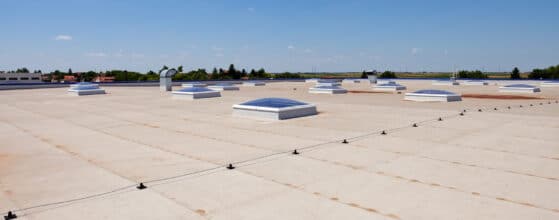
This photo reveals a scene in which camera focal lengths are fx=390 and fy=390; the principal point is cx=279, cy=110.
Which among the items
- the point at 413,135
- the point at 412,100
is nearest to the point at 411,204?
the point at 413,135

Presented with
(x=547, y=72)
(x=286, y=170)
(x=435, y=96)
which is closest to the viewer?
(x=286, y=170)

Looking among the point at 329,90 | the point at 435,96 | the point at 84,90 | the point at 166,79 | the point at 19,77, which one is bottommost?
the point at 435,96

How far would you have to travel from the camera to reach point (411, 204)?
655 centimetres

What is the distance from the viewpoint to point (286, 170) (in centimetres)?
879

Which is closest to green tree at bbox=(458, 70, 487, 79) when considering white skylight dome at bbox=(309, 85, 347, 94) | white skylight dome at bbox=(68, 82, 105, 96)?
white skylight dome at bbox=(309, 85, 347, 94)

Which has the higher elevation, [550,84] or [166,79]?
[166,79]

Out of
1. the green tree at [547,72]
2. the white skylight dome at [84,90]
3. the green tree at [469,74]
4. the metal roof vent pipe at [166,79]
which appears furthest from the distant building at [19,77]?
the green tree at [547,72]

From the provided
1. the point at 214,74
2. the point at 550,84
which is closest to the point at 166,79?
the point at 550,84

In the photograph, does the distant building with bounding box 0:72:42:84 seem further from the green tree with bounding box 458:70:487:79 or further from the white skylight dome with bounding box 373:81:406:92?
the green tree with bounding box 458:70:487:79

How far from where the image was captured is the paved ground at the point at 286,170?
6.41 m

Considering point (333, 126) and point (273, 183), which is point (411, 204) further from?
point (333, 126)

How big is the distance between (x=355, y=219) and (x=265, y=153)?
4.87 m

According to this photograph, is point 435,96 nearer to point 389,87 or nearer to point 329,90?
point 329,90

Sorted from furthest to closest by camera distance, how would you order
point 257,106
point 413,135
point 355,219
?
point 257,106, point 413,135, point 355,219
